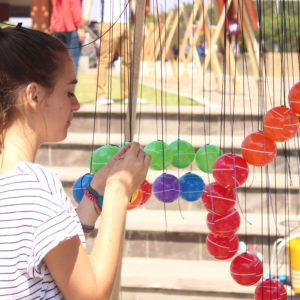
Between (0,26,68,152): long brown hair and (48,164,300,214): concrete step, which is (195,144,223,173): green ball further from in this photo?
(48,164,300,214): concrete step

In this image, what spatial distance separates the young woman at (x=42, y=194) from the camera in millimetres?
806

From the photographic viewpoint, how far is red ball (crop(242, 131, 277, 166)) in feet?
5.19

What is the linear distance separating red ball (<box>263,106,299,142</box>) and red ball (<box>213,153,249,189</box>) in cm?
10

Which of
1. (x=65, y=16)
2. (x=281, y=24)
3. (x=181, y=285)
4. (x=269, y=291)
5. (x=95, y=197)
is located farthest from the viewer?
(x=65, y=16)

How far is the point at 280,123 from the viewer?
61.0 inches

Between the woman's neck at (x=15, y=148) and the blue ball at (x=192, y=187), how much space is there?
2.97 ft

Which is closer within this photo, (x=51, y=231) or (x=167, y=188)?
(x=51, y=231)

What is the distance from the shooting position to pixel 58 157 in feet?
11.5

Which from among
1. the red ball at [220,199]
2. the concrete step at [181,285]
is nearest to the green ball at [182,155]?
the red ball at [220,199]

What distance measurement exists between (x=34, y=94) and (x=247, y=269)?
3.03 ft

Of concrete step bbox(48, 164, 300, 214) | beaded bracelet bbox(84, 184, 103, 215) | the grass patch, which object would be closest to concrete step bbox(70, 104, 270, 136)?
concrete step bbox(48, 164, 300, 214)

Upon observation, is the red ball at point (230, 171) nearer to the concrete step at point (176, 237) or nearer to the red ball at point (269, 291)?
the red ball at point (269, 291)

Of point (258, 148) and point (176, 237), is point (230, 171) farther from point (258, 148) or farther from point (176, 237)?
point (176, 237)

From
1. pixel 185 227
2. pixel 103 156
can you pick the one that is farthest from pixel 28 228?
pixel 185 227
